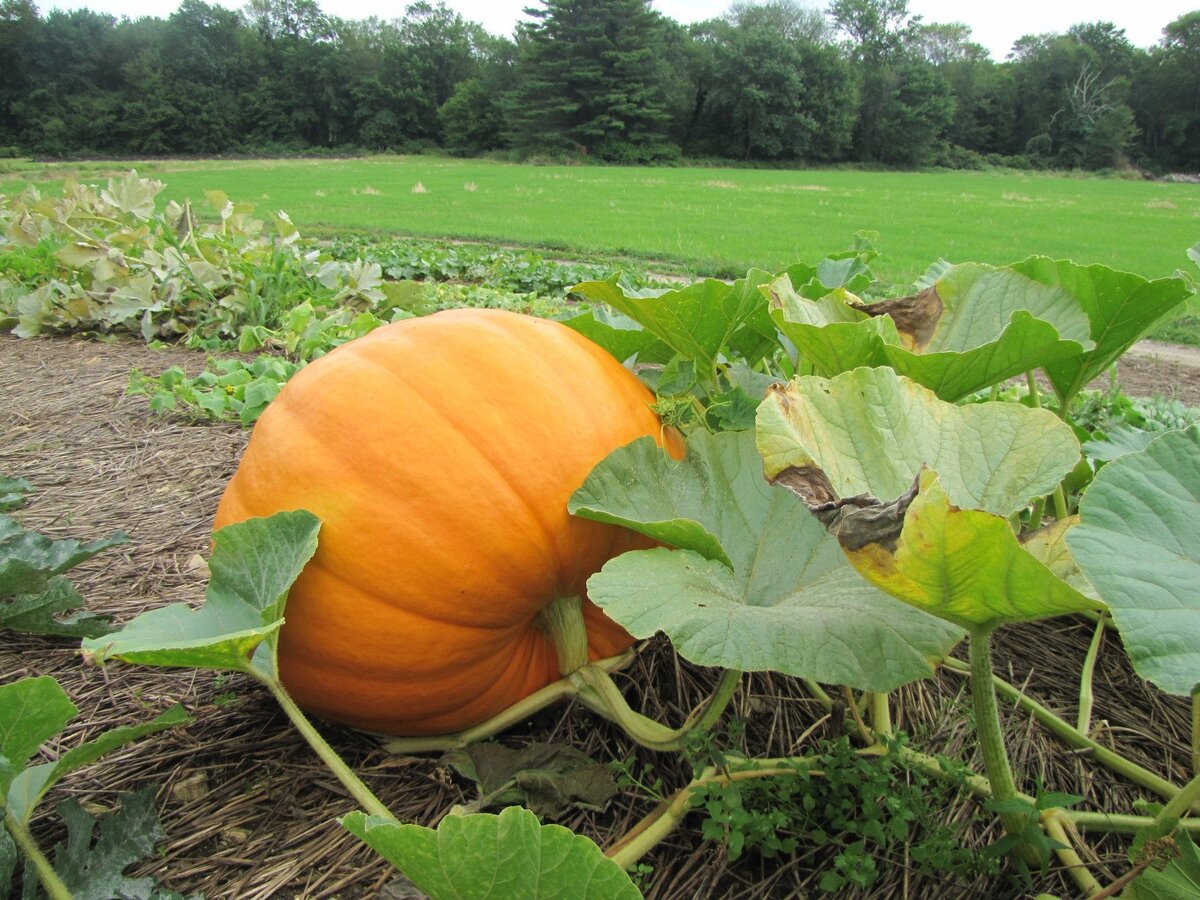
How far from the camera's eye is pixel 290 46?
5322cm

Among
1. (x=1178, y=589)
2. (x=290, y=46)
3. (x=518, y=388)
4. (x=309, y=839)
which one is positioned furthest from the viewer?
(x=290, y=46)

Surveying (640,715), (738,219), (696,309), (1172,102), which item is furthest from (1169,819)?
(1172,102)

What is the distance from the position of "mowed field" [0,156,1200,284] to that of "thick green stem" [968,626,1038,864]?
577 centimetres

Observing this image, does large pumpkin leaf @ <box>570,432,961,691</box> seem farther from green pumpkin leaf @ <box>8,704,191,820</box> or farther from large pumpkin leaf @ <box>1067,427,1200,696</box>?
green pumpkin leaf @ <box>8,704,191,820</box>

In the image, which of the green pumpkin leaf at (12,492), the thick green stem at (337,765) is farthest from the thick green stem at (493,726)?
the green pumpkin leaf at (12,492)

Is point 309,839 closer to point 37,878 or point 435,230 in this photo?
point 37,878

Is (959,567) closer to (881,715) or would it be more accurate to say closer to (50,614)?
(881,715)

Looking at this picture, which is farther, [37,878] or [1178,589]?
[37,878]

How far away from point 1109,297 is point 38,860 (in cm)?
142

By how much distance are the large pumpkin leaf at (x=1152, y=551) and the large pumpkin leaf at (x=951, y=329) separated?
291mm

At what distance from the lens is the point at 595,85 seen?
140 feet

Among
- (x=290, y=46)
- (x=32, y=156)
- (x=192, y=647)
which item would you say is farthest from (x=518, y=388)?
(x=290, y=46)

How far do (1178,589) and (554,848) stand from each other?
0.52 meters

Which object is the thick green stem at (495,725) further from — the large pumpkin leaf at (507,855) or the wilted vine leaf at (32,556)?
the wilted vine leaf at (32,556)
